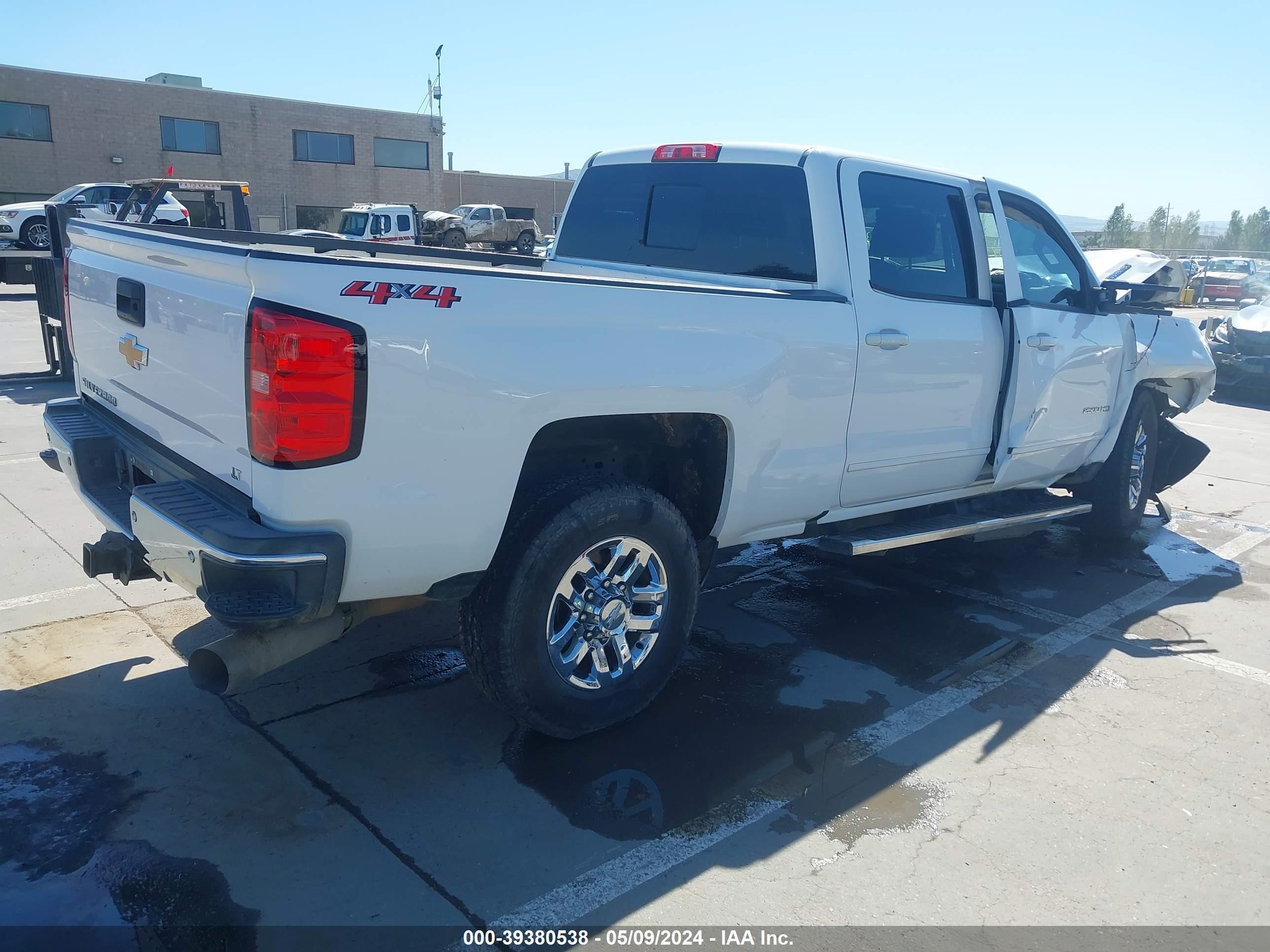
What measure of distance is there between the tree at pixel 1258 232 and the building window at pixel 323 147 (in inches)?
2086

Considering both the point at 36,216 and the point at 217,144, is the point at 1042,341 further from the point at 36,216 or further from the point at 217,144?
the point at 217,144

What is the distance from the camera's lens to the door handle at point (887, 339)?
13.6 ft

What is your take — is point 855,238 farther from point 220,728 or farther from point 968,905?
point 220,728

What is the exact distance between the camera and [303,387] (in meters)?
2.71

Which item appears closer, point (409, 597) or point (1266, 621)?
point (409, 597)

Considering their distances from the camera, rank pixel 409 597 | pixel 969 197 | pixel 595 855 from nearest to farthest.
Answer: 1. pixel 595 855
2. pixel 409 597
3. pixel 969 197

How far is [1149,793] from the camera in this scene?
11.8 feet

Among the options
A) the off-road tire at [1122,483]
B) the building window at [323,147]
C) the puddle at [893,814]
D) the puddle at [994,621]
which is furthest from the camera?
the building window at [323,147]

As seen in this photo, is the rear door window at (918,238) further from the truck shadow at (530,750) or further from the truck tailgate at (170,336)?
the truck tailgate at (170,336)

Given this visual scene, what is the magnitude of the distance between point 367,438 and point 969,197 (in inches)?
137

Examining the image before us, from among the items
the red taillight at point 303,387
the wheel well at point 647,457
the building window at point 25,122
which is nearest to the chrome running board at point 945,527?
the wheel well at point 647,457

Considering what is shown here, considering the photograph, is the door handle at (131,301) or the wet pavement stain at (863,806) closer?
the wet pavement stain at (863,806)

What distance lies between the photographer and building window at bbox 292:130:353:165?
137 ft

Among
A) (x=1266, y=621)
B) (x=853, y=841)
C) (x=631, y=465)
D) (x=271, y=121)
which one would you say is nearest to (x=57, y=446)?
(x=631, y=465)
